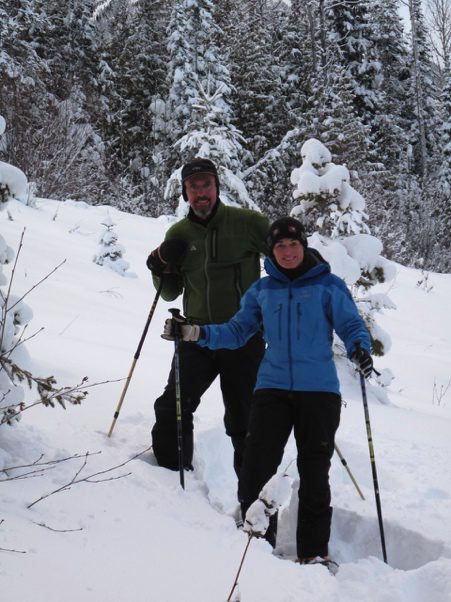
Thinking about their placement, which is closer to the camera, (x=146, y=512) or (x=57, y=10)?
(x=146, y=512)

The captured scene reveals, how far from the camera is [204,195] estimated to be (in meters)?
3.53

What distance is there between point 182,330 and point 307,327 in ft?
2.55

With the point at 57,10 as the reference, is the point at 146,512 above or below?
below

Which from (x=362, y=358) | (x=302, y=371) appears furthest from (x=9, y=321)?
(x=362, y=358)

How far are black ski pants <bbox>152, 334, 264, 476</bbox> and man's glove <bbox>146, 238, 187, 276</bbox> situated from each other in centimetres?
55

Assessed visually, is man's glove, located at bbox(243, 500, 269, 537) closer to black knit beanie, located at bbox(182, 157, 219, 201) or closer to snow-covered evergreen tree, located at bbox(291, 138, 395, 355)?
black knit beanie, located at bbox(182, 157, 219, 201)

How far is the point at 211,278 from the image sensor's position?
357 centimetres

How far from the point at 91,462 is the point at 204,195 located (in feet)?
5.94

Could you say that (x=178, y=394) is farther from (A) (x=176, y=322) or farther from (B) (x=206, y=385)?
(A) (x=176, y=322)

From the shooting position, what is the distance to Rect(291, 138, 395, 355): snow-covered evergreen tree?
674 cm

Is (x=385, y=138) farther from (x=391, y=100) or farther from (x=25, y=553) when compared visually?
(x=25, y=553)

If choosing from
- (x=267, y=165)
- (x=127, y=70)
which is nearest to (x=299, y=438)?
(x=267, y=165)

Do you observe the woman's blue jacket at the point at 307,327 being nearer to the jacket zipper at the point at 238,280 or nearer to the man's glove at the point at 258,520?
the jacket zipper at the point at 238,280

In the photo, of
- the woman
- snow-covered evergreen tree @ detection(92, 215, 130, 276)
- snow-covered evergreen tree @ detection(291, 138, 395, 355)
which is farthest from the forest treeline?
the woman
